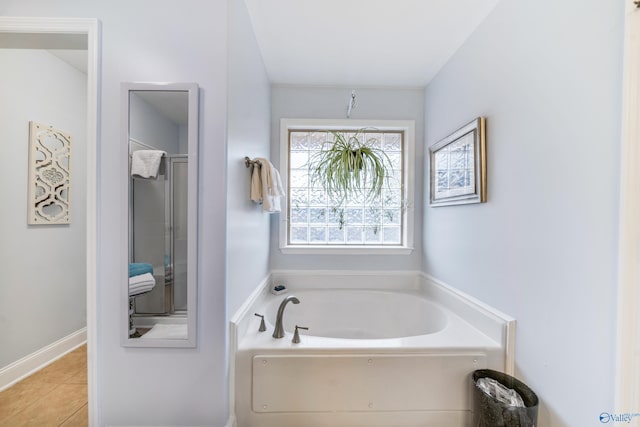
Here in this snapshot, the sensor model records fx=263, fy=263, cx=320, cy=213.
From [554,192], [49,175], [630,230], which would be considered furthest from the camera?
[49,175]

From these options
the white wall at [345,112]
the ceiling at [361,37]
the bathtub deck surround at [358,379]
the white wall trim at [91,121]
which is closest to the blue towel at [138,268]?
the white wall trim at [91,121]

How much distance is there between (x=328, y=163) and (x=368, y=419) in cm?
180

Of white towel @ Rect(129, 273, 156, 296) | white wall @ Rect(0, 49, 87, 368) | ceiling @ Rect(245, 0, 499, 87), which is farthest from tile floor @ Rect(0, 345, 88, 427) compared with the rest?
ceiling @ Rect(245, 0, 499, 87)

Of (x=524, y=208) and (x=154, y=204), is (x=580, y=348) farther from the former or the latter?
(x=154, y=204)

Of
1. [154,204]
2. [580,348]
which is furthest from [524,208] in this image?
[154,204]

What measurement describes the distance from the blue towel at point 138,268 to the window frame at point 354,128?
1291mm

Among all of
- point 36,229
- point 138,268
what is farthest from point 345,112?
point 36,229

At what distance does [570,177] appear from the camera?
1.07 metres

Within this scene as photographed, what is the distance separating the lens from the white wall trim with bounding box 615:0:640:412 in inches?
33.5

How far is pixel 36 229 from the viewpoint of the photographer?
1.96m

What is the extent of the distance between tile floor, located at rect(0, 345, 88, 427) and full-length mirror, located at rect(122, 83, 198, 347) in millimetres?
715

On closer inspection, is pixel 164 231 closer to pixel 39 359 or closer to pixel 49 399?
pixel 49 399

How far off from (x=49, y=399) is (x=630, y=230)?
297 cm

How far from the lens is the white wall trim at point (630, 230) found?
2.79ft
